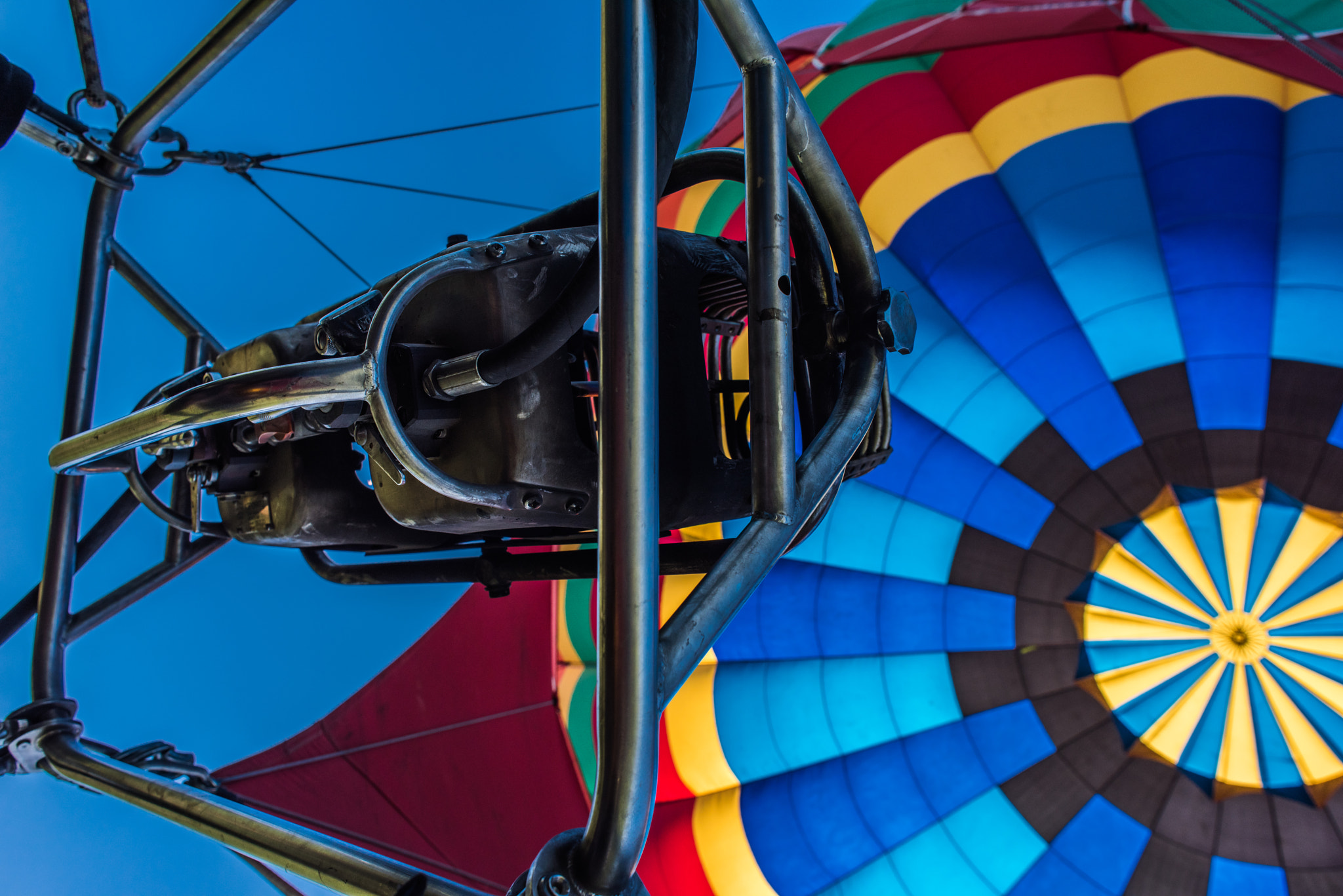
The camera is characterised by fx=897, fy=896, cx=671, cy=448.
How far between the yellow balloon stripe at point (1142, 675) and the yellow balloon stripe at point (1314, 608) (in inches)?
7.8

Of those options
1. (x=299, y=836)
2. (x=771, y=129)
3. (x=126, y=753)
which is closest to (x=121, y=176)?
(x=126, y=753)

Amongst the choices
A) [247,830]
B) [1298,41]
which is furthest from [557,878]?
[1298,41]

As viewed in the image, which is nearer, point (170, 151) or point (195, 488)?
point (195, 488)

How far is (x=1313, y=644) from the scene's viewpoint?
2.55m

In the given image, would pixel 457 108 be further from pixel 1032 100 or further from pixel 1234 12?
pixel 1234 12

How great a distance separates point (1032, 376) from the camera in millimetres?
2652

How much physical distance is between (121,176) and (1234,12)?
7.41 ft

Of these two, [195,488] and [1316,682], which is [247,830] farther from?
[1316,682]

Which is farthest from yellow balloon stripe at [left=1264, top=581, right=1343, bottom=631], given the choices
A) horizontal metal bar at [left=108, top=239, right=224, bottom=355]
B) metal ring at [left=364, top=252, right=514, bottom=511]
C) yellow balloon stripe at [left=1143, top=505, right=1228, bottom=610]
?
horizontal metal bar at [left=108, top=239, right=224, bottom=355]

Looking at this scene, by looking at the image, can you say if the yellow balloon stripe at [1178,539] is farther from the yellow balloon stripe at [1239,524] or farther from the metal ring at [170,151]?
the metal ring at [170,151]

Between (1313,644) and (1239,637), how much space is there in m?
0.18

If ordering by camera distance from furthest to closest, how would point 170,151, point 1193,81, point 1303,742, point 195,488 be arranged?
point 1303,742 < point 1193,81 < point 170,151 < point 195,488

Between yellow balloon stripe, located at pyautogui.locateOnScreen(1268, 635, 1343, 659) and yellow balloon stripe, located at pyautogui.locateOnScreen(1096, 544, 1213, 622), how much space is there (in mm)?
178

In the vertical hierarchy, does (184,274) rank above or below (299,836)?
above
